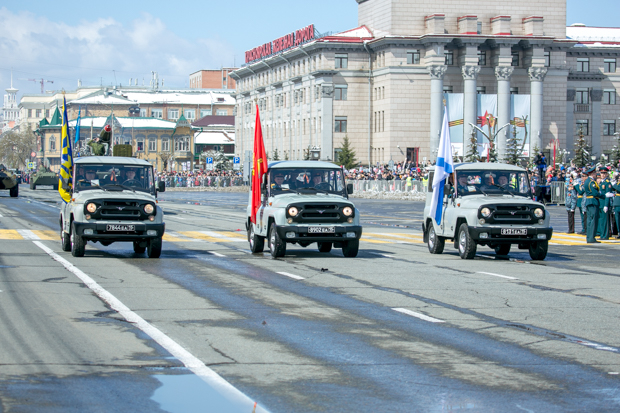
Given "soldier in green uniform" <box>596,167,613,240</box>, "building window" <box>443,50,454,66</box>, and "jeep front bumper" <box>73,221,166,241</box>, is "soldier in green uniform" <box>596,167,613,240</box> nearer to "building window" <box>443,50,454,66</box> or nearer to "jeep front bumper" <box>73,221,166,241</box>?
"jeep front bumper" <box>73,221,166,241</box>

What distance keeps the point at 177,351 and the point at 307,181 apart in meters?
11.2

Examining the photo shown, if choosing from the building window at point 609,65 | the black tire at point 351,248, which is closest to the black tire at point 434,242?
the black tire at point 351,248

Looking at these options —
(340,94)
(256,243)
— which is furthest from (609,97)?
(256,243)

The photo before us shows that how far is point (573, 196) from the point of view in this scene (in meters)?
28.4

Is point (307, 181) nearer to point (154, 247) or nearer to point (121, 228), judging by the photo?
point (154, 247)

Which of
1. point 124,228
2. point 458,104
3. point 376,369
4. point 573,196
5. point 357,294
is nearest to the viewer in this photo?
point 376,369

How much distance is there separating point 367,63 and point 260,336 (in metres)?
92.4

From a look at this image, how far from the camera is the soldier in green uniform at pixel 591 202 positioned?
2497cm

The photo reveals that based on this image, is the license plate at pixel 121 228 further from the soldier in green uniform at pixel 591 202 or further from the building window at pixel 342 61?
the building window at pixel 342 61

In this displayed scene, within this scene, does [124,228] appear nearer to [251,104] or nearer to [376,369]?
[376,369]

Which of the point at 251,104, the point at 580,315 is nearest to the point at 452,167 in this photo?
the point at 580,315

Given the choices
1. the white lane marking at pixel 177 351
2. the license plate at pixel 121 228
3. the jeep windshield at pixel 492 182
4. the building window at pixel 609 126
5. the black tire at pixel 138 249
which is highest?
the building window at pixel 609 126

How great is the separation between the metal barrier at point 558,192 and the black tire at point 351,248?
3415 centimetres

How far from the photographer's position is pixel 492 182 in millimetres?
19750
